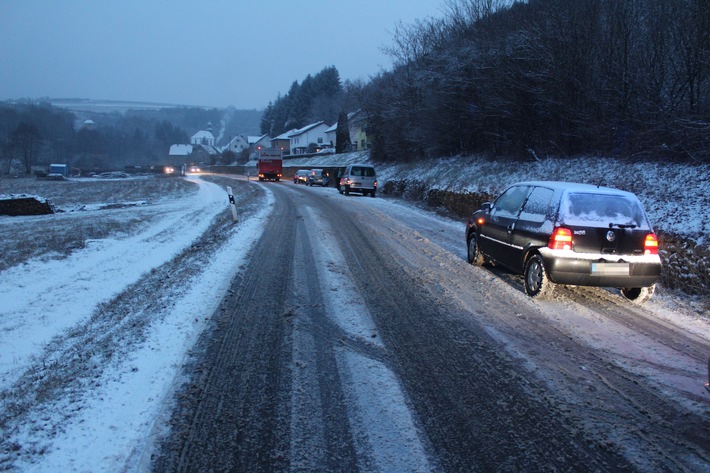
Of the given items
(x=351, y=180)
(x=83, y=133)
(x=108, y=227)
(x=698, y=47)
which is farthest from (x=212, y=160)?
(x=698, y=47)

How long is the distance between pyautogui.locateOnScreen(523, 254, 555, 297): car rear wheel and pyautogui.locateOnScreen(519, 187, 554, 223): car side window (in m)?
0.59

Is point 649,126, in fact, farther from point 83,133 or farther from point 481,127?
point 83,133

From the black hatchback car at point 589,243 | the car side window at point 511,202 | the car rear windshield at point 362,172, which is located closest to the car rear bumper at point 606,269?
the black hatchback car at point 589,243

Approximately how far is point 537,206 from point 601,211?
0.91 metres

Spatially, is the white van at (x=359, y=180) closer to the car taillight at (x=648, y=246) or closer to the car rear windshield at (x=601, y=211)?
the car rear windshield at (x=601, y=211)

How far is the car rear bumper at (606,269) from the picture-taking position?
234 inches

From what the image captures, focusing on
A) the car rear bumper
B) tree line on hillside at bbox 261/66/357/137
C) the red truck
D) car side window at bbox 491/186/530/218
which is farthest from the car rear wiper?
tree line on hillside at bbox 261/66/357/137

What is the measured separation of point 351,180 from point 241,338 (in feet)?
78.3

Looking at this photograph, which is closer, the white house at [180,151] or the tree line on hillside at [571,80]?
the tree line on hillside at [571,80]

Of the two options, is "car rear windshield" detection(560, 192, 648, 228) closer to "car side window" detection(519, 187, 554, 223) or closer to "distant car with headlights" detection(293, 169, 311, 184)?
"car side window" detection(519, 187, 554, 223)

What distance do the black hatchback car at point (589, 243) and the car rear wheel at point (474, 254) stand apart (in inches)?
76.1

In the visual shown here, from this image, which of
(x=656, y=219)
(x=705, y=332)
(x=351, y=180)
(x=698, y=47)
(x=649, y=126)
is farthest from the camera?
(x=351, y=180)

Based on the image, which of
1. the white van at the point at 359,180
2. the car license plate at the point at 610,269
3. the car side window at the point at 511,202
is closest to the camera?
the car license plate at the point at 610,269

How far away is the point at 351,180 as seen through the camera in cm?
2834
